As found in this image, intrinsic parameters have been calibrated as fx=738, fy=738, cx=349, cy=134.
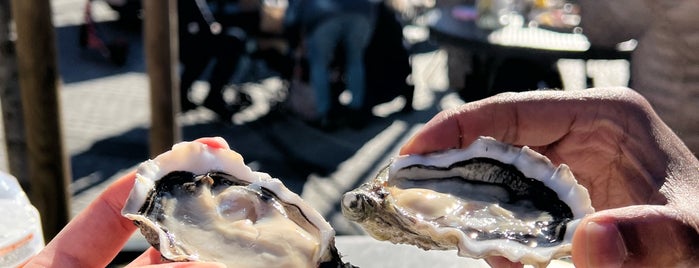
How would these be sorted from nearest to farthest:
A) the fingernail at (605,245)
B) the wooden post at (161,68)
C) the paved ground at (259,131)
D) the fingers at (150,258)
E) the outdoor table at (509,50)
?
the fingernail at (605,245)
the fingers at (150,258)
the wooden post at (161,68)
the outdoor table at (509,50)
the paved ground at (259,131)

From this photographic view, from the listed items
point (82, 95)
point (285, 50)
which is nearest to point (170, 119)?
point (285, 50)

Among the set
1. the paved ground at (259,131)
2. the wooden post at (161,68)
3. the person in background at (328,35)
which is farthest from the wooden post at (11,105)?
the person in background at (328,35)

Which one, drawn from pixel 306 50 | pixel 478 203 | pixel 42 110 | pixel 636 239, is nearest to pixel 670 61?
pixel 478 203

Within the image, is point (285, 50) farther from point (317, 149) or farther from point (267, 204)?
point (267, 204)

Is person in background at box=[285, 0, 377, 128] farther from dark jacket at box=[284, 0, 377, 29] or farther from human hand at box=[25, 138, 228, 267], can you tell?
human hand at box=[25, 138, 228, 267]

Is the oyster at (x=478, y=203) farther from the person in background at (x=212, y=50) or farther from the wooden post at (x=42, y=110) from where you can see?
the person in background at (x=212, y=50)
